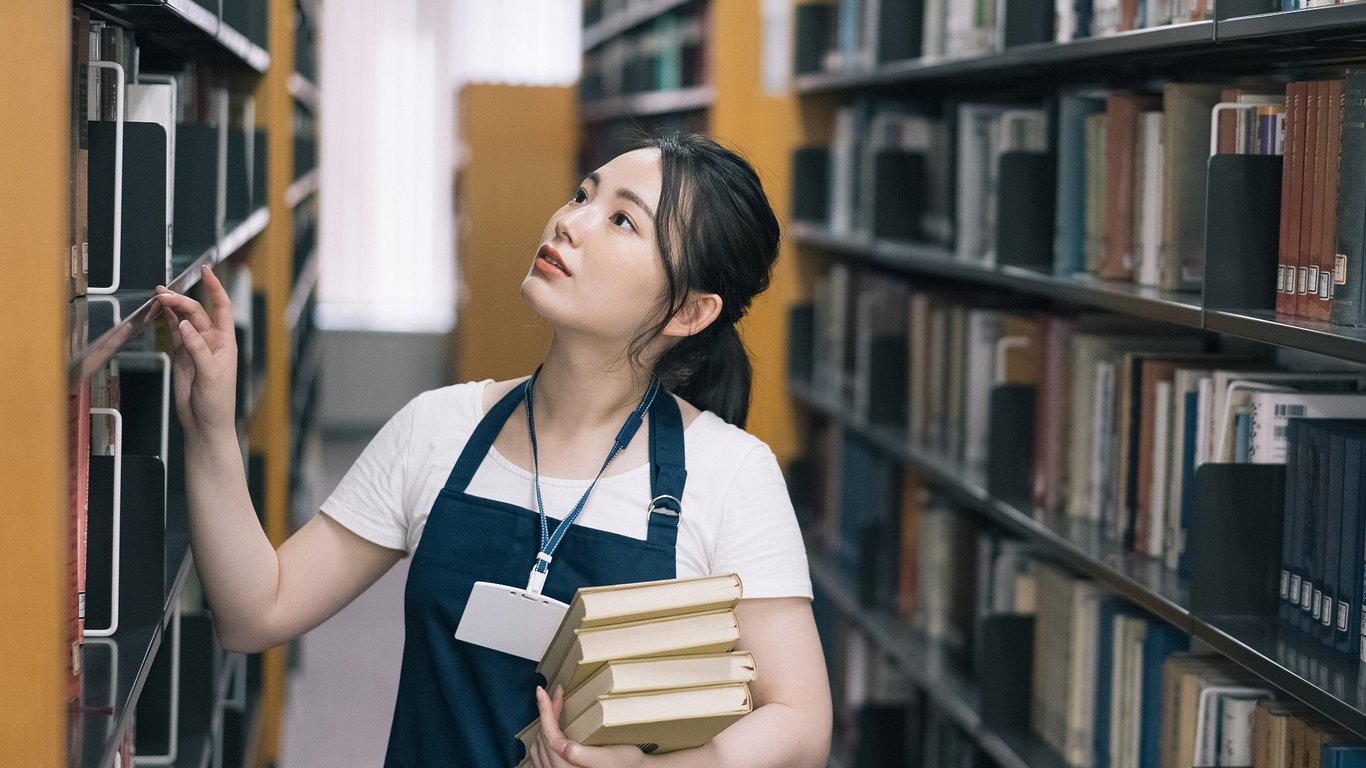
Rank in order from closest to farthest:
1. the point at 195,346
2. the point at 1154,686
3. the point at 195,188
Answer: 1. the point at 195,346
2. the point at 195,188
3. the point at 1154,686

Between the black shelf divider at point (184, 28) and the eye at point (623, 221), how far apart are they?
51 cm

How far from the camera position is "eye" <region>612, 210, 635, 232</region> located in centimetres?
162

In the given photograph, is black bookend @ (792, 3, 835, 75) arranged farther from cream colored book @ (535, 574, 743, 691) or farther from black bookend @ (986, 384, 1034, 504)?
cream colored book @ (535, 574, 743, 691)

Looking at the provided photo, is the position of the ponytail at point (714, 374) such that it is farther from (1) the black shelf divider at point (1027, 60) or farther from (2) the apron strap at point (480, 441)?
(1) the black shelf divider at point (1027, 60)

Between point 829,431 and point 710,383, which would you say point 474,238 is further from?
point 710,383

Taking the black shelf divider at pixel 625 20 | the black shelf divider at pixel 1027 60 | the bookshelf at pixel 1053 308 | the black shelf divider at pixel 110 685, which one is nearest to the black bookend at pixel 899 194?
the bookshelf at pixel 1053 308

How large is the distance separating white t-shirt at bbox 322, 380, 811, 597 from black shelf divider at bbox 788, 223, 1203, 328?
70 cm

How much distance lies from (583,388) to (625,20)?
5.05 meters

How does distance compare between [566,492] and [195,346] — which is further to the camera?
[566,492]

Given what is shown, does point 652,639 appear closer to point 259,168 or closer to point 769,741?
point 769,741

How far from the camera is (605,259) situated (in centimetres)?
160

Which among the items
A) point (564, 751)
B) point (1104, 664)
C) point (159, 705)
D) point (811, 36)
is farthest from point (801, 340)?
point (564, 751)

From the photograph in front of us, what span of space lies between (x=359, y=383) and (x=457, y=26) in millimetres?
2010

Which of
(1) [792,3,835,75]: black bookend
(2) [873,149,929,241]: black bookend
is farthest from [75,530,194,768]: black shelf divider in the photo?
(1) [792,3,835,75]: black bookend
